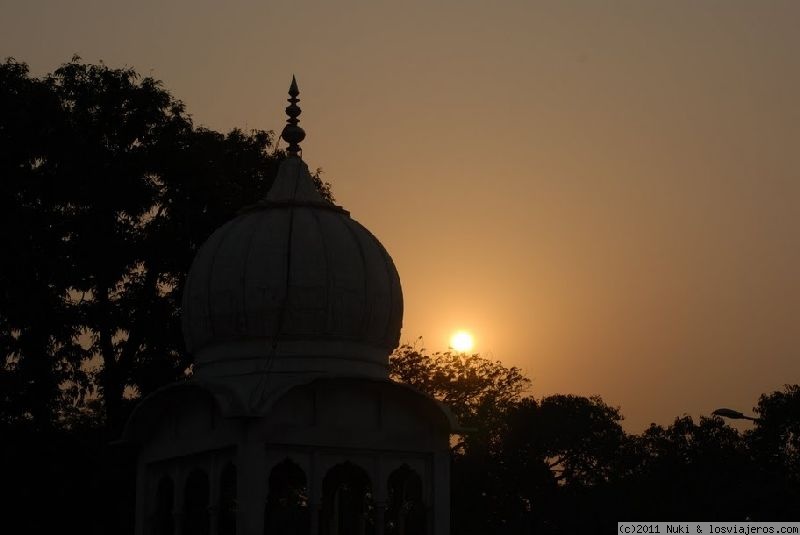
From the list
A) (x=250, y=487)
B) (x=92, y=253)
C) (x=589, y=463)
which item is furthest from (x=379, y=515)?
(x=589, y=463)

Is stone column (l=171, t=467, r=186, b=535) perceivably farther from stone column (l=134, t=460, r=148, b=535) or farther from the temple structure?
stone column (l=134, t=460, r=148, b=535)

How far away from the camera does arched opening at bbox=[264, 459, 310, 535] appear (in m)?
21.0

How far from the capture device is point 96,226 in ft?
86.4

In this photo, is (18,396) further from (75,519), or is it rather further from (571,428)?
(571,428)

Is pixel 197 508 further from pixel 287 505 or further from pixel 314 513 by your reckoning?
pixel 314 513

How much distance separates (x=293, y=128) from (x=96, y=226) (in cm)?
817

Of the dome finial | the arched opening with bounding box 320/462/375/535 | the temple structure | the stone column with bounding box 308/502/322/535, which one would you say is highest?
the dome finial

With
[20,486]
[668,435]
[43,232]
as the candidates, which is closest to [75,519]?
[20,486]

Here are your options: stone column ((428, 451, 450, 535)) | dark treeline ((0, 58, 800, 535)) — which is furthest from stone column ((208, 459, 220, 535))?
dark treeline ((0, 58, 800, 535))

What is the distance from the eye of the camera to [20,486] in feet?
80.5

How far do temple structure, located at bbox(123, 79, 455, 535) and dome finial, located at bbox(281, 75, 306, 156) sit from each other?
Answer: 1237 mm

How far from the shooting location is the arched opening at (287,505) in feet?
68.9

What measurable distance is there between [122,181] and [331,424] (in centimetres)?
1152

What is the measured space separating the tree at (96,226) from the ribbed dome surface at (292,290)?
7898 mm
